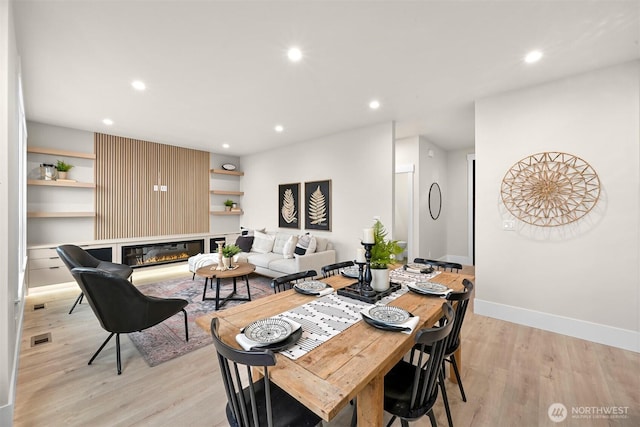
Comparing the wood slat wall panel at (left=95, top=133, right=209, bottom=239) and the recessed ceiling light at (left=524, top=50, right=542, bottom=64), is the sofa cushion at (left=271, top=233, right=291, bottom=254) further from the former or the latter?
the recessed ceiling light at (left=524, top=50, right=542, bottom=64)

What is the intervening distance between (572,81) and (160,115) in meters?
5.40

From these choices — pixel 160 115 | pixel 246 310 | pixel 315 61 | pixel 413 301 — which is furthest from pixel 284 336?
pixel 160 115

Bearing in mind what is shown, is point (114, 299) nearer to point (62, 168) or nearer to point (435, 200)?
point (62, 168)

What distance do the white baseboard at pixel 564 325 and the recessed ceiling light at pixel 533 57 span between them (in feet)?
8.79

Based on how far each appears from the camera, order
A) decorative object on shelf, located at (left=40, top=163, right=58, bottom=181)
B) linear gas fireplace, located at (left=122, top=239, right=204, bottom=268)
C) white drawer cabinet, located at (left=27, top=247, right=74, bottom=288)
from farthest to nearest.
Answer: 1. linear gas fireplace, located at (left=122, top=239, right=204, bottom=268)
2. decorative object on shelf, located at (left=40, top=163, right=58, bottom=181)
3. white drawer cabinet, located at (left=27, top=247, right=74, bottom=288)

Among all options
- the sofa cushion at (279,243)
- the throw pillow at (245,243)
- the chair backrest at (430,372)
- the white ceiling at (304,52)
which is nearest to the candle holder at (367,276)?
the chair backrest at (430,372)

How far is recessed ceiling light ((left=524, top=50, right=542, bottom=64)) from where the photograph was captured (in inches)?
94.8

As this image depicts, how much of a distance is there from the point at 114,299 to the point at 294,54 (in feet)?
8.88

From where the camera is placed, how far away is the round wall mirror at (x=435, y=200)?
5.70 meters

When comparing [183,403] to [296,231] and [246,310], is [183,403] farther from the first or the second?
[296,231]

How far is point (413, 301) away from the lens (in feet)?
5.82

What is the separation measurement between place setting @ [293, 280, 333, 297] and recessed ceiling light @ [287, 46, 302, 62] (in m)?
2.11

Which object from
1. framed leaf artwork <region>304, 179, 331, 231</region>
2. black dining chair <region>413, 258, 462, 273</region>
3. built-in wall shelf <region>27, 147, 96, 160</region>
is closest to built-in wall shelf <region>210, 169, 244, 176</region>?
built-in wall shelf <region>27, 147, 96, 160</region>

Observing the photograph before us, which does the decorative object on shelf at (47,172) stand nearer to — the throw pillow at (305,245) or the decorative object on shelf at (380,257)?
the throw pillow at (305,245)
